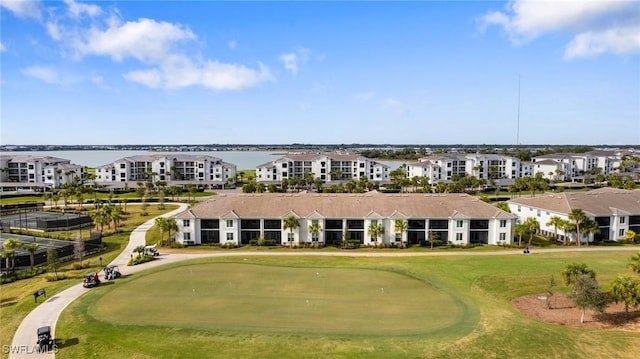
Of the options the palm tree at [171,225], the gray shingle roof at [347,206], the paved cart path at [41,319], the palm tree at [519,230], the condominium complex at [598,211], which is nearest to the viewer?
the paved cart path at [41,319]

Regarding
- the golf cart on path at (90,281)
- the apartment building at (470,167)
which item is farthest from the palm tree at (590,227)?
the apartment building at (470,167)

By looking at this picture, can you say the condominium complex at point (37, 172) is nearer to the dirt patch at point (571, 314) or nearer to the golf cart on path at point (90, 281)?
the golf cart on path at point (90, 281)

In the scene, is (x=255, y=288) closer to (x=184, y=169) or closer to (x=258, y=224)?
(x=258, y=224)

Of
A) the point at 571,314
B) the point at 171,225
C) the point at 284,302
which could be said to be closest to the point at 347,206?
the point at 171,225

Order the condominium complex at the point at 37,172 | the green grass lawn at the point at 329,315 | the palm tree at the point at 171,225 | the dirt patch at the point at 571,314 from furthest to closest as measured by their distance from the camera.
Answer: the condominium complex at the point at 37,172 < the palm tree at the point at 171,225 < the dirt patch at the point at 571,314 < the green grass lawn at the point at 329,315

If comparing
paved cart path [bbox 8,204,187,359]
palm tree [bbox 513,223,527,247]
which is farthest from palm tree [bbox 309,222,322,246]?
palm tree [bbox 513,223,527,247]

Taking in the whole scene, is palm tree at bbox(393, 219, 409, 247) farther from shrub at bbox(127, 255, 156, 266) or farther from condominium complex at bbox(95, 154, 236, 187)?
condominium complex at bbox(95, 154, 236, 187)
